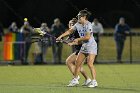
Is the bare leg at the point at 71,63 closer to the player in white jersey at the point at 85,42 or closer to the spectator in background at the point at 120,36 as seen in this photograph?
the player in white jersey at the point at 85,42

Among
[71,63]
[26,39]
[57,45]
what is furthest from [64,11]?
[71,63]

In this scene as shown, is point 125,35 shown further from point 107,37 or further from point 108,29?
point 108,29

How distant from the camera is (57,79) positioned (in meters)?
19.6

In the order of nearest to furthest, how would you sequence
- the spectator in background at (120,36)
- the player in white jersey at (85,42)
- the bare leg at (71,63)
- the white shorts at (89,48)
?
1. the player in white jersey at (85,42)
2. the white shorts at (89,48)
3. the bare leg at (71,63)
4. the spectator in background at (120,36)

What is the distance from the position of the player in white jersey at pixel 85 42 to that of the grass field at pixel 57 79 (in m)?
0.44

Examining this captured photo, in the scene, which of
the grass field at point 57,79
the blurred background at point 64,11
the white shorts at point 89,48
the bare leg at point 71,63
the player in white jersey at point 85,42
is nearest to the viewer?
the grass field at point 57,79

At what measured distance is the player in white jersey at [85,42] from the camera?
648 inches

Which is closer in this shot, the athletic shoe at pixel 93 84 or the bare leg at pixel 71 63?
the athletic shoe at pixel 93 84

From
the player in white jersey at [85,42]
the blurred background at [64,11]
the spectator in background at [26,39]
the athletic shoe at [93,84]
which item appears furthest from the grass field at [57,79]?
the blurred background at [64,11]

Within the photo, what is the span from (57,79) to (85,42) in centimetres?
325

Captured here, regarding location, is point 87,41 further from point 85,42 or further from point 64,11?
point 64,11

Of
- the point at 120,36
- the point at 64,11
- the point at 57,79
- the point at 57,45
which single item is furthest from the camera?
the point at 64,11

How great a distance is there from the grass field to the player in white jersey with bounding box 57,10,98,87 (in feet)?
1.43

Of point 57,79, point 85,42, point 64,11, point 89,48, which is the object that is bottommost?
point 57,79
